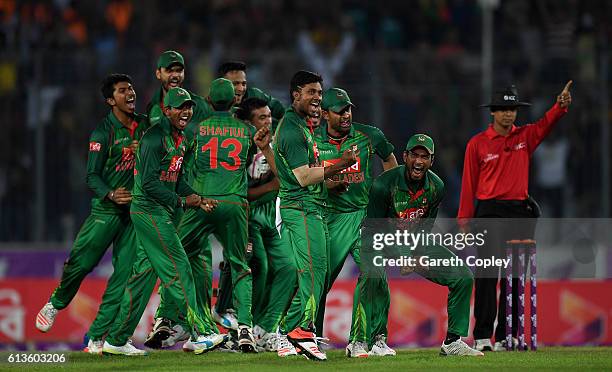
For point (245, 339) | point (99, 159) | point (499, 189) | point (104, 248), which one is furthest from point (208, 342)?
point (499, 189)

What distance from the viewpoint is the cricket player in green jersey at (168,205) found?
12898 mm

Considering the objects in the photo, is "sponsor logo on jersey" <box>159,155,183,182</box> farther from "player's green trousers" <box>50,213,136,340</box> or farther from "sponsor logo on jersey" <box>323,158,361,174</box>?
"sponsor logo on jersey" <box>323,158,361,174</box>

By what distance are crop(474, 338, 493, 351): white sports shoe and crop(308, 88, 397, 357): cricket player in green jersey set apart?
2.87 ft

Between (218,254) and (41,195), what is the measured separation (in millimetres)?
2494

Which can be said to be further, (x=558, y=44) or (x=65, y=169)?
(x=558, y=44)

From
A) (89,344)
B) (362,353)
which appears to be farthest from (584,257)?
(89,344)

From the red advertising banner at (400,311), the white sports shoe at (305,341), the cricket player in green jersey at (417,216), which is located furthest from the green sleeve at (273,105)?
the red advertising banner at (400,311)

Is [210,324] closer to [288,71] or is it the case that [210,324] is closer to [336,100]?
[336,100]

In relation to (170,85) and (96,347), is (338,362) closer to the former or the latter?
(96,347)

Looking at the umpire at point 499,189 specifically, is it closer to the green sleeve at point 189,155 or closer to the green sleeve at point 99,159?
the green sleeve at point 189,155

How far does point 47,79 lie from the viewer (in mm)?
19953

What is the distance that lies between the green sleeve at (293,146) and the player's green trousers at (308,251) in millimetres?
395

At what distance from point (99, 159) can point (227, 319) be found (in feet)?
6.66

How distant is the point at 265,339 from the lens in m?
14.0
